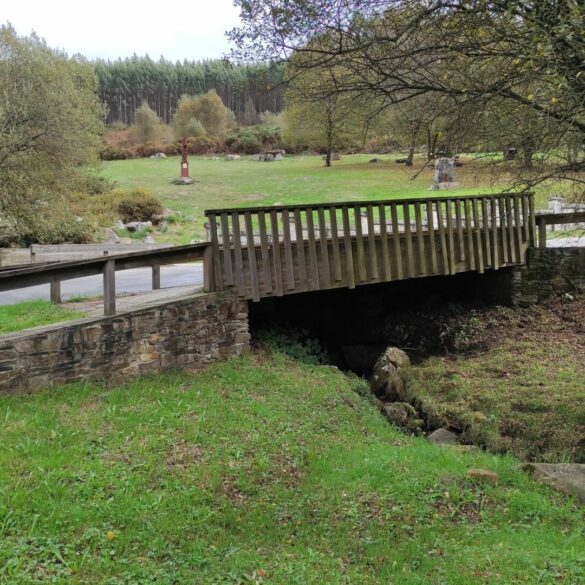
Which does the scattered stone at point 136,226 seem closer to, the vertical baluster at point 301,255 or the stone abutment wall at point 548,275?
the vertical baluster at point 301,255

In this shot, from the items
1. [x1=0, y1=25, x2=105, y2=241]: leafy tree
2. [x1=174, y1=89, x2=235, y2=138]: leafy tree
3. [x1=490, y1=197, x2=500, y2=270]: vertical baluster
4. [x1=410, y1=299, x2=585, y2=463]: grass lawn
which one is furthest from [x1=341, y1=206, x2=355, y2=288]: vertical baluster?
[x1=174, y1=89, x2=235, y2=138]: leafy tree

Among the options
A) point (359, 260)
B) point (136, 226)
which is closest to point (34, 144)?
point (136, 226)

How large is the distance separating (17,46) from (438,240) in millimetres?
17442

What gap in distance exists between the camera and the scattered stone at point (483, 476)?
17.7 feet

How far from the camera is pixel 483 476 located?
5410 mm

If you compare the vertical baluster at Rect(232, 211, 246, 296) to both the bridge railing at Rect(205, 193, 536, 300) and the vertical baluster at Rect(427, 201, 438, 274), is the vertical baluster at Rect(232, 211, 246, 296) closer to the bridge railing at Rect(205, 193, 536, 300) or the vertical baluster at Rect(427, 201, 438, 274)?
the bridge railing at Rect(205, 193, 536, 300)

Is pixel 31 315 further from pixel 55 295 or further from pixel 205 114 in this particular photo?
pixel 205 114

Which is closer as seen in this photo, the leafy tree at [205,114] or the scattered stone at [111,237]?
the scattered stone at [111,237]

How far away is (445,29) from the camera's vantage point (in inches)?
258

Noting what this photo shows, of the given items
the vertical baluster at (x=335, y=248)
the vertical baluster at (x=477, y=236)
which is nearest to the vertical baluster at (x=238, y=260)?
the vertical baluster at (x=335, y=248)

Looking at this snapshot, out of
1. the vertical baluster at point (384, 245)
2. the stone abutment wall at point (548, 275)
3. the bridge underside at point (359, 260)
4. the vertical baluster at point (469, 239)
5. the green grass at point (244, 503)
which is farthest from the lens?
the stone abutment wall at point (548, 275)

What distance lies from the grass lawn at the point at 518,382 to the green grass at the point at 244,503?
→ 131cm

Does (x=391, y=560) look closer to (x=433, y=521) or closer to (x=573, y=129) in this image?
(x=433, y=521)

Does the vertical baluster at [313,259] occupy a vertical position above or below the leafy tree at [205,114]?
below
